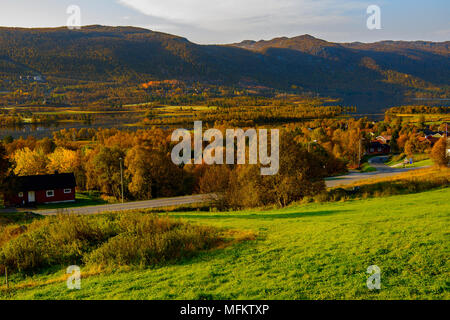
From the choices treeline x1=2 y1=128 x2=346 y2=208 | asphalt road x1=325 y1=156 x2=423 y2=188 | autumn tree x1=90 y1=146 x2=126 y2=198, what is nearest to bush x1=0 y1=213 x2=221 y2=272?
treeline x1=2 y1=128 x2=346 y2=208

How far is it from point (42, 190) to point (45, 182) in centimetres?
135

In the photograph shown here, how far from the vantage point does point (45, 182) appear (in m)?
50.2

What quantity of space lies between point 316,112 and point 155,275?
162m

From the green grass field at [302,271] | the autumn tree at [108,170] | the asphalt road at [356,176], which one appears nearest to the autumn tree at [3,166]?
the autumn tree at [108,170]

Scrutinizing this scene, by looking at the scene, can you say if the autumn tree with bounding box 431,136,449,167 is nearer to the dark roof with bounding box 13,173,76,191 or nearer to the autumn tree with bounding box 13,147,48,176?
the dark roof with bounding box 13,173,76,191

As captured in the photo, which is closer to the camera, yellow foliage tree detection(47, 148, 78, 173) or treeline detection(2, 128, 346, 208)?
treeline detection(2, 128, 346, 208)

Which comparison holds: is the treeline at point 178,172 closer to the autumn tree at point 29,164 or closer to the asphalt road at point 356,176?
the autumn tree at point 29,164

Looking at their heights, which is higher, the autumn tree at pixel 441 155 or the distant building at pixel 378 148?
the autumn tree at pixel 441 155

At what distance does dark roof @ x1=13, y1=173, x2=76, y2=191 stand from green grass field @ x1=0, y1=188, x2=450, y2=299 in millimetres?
41253

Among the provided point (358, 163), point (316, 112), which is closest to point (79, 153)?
point (358, 163)

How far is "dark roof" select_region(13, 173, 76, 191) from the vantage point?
48438mm

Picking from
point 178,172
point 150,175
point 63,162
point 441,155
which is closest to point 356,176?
point 441,155

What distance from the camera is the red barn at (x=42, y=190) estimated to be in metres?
47.9
